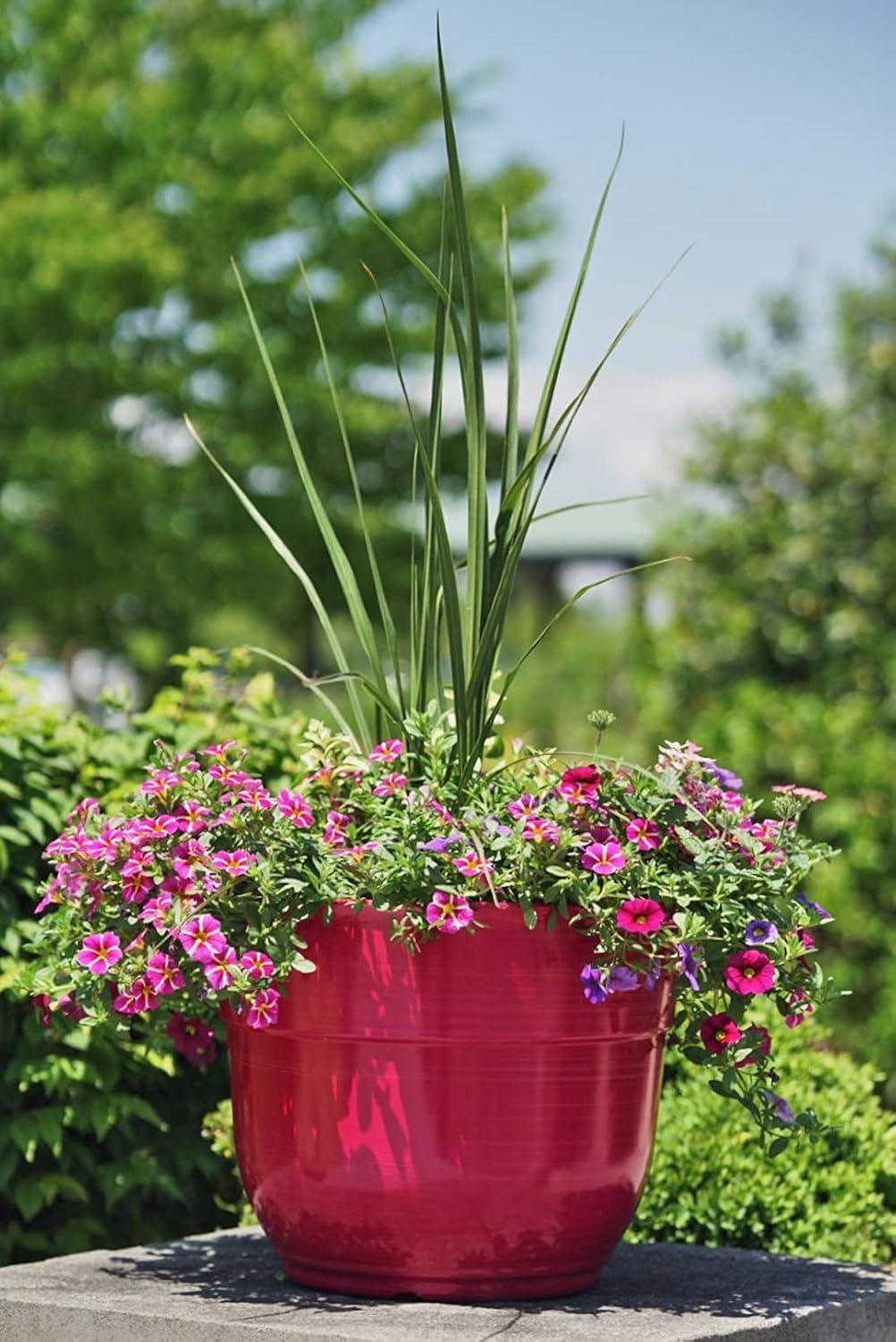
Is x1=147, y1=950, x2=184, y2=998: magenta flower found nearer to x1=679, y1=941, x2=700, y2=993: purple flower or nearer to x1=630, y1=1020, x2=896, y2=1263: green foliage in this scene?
x1=679, y1=941, x2=700, y2=993: purple flower

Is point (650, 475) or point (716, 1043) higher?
point (650, 475)

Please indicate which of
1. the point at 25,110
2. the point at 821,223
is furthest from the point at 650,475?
the point at 25,110

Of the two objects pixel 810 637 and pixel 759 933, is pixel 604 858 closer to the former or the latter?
pixel 759 933

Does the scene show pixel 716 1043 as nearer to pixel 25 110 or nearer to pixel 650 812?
pixel 650 812

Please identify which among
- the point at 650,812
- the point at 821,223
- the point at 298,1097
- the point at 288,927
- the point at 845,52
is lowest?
the point at 298,1097

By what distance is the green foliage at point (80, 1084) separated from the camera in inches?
122

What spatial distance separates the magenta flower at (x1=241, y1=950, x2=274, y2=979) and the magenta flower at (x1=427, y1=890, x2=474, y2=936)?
0.24 meters

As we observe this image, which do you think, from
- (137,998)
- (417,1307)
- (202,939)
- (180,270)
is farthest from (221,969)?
(180,270)

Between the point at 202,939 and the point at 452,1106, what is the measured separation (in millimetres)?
433

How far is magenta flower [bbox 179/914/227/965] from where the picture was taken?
226 cm

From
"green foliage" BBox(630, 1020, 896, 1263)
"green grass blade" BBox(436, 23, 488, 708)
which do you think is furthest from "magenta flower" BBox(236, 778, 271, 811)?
"green foliage" BBox(630, 1020, 896, 1263)

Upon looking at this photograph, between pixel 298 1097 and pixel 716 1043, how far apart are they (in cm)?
62

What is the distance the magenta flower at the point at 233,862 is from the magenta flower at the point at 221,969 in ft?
0.35

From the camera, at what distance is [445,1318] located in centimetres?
226
